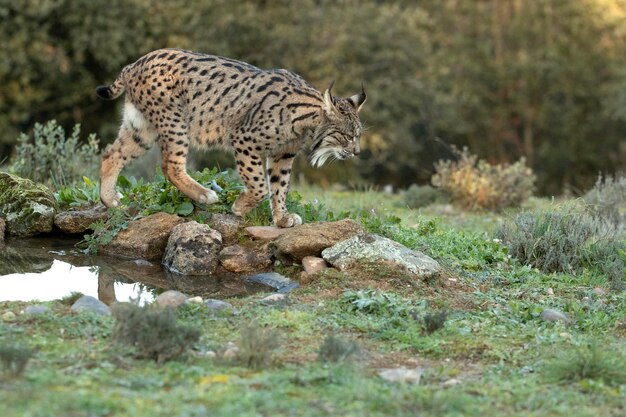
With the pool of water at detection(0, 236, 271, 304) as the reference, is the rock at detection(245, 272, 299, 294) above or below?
above

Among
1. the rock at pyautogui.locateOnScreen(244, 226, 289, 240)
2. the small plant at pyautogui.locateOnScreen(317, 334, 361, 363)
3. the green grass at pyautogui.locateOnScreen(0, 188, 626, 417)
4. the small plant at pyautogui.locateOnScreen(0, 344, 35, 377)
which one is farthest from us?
the rock at pyautogui.locateOnScreen(244, 226, 289, 240)

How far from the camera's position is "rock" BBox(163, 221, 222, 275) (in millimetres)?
8641

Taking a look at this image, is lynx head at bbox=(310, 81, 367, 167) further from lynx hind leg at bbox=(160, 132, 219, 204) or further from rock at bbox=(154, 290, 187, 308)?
rock at bbox=(154, 290, 187, 308)

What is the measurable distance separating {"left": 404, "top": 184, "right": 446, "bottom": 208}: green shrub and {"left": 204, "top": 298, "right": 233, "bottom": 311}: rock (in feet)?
24.9

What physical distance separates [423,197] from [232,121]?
5685 mm

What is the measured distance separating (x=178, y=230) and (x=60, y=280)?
113 cm

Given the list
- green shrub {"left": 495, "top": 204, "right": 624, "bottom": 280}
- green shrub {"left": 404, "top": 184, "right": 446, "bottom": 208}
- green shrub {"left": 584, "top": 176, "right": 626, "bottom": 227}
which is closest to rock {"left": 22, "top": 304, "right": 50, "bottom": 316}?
green shrub {"left": 495, "top": 204, "right": 624, "bottom": 280}

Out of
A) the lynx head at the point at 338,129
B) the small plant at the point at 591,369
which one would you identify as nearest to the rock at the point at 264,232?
the lynx head at the point at 338,129

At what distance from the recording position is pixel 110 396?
16.6 ft

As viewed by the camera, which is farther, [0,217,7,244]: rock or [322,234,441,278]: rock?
[0,217,7,244]: rock

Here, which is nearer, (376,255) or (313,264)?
(376,255)

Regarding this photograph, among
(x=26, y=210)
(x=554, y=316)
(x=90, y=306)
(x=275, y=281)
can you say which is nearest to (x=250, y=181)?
(x=275, y=281)

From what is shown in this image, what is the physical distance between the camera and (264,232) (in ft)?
29.5

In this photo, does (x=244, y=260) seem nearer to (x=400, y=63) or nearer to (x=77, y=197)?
(x=77, y=197)
